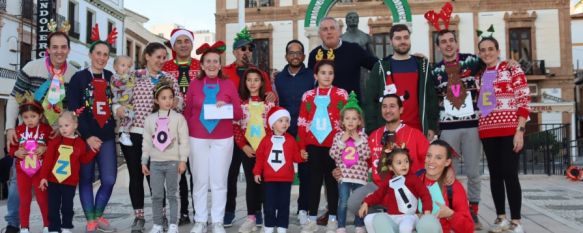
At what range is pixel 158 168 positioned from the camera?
490cm

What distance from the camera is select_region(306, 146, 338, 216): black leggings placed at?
501cm

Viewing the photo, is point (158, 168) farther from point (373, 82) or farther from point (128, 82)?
point (373, 82)

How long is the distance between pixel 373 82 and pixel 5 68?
2019 cm

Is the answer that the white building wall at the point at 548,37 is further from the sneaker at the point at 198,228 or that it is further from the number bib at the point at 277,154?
the sneaker at the point at 198,228

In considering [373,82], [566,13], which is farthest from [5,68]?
[566,13]

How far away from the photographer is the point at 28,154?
196 inches

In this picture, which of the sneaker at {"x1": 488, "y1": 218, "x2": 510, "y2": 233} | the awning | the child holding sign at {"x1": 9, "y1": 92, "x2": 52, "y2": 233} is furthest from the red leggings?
the awning

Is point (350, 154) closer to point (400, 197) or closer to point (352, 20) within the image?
point (400, 197)

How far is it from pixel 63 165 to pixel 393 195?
297 cm

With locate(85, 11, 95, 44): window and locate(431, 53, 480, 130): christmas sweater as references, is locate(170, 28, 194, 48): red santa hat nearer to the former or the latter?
locate(431, 53, 480, 130): christmas sweater

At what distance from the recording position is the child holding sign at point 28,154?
4980 millimetres

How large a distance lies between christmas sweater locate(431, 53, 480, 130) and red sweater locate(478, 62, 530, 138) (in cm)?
16

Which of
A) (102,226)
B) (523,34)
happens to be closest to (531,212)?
(102,226)

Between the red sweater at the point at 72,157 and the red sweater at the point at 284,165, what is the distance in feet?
5.21
